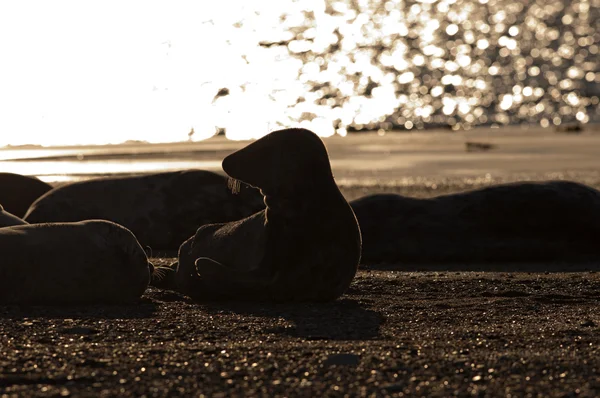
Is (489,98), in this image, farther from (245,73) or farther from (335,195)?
(335,195)

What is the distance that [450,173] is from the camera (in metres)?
16.6

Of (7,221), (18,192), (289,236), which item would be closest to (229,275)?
(289,236)

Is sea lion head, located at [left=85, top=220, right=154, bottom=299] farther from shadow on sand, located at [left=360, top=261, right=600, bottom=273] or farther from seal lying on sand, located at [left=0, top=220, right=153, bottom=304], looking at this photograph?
shadow on sand, located at [left=360, top=261, right=600, bottom=273]

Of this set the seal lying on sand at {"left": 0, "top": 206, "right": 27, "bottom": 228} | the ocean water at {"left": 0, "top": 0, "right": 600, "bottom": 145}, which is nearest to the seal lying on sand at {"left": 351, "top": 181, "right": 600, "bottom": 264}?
the seal lying on sand at {"left": 0, "top": 206, "right": 27, "bottom": 228}

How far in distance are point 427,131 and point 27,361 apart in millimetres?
22929

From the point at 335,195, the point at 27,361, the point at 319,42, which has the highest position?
the point at 319,42

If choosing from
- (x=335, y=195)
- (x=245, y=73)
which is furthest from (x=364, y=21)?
(x=335, y=195)

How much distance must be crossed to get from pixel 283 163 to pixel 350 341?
64.2 inches

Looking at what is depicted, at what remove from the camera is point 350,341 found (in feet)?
17.9

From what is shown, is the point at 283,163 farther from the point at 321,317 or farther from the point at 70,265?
the point at 70,265

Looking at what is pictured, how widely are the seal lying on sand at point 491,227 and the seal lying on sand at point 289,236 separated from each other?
239 cm

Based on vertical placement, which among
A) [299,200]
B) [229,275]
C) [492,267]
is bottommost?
[492,267]

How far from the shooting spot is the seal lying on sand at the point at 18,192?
11.1m

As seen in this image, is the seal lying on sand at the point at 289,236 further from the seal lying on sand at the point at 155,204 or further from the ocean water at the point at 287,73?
the ocean water at the point at 287,73
